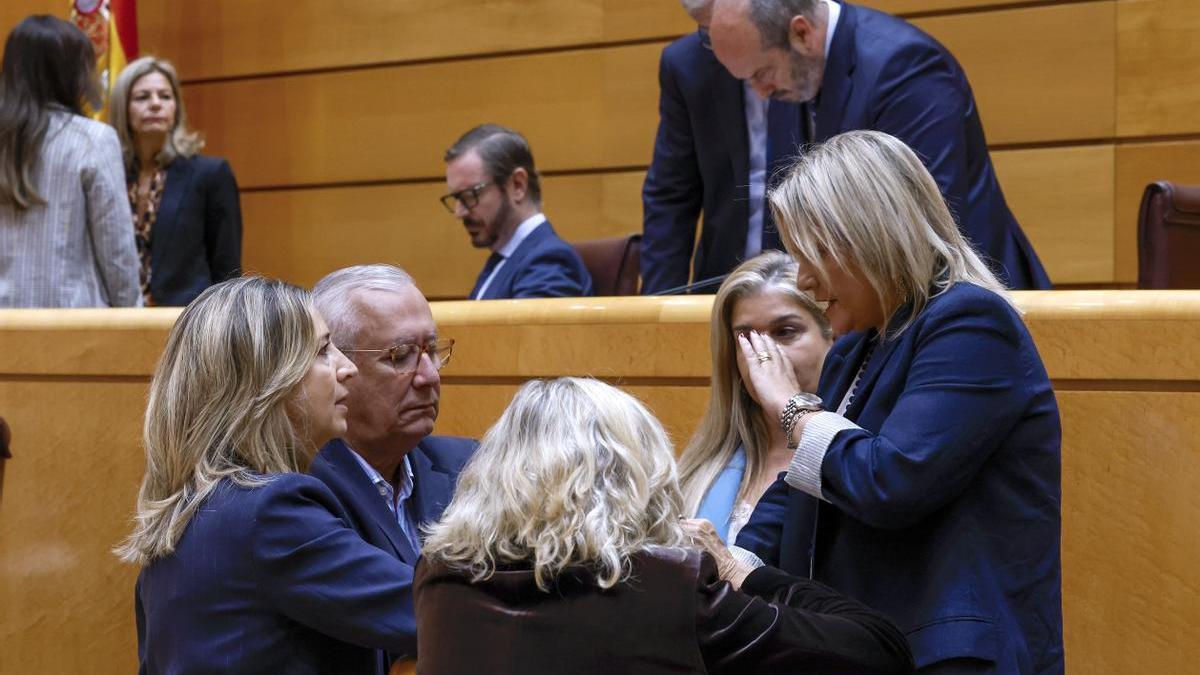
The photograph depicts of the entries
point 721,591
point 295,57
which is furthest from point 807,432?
point 295,57

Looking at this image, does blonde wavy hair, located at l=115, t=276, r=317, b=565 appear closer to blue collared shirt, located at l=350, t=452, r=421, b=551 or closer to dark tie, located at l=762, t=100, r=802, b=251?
blue collared shirt, located at l=350, t=452, r=421, b=551

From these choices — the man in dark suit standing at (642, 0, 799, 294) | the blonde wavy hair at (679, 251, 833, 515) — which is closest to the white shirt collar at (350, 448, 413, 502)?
the blonde wavy hair at (679, 251, 833, 515)

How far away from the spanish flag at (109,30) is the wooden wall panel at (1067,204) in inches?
133

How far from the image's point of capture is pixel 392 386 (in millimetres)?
2326

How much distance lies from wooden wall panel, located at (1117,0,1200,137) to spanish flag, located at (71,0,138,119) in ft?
12.0

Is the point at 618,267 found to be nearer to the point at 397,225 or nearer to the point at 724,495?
the point at 724,495

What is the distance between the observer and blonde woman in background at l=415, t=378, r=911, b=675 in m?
1.55

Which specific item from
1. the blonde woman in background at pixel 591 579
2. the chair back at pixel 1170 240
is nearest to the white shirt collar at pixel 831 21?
the chair back at pixel 1170 240

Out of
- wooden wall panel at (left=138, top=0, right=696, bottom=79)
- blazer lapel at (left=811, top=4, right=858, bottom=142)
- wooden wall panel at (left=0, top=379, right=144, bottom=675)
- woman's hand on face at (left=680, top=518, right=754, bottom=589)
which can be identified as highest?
wooden wall panel at (left=138, top=0, right=696, bottom=79)

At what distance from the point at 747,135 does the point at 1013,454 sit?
1.85 metres

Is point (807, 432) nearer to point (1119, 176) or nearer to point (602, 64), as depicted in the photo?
point (1119, 176)

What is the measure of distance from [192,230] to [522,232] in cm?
123

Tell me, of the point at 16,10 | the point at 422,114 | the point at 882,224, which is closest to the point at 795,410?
the point at 882,224

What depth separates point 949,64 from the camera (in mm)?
3225
